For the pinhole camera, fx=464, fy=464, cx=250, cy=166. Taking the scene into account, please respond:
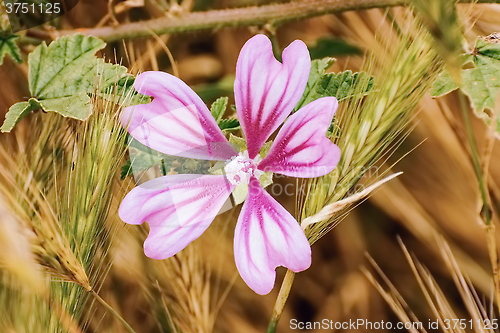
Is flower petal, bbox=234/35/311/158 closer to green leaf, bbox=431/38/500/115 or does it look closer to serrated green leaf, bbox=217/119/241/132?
serrated green leaf, bbox=217/119/241/132

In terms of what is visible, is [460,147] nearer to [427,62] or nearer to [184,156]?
[427,62]

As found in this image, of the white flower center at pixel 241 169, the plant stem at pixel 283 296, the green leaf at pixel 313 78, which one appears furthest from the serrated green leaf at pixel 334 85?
the plant stem at pixel 283 296

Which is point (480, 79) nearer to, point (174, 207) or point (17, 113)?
point (174, 207)

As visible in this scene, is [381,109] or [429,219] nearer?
[381,109]

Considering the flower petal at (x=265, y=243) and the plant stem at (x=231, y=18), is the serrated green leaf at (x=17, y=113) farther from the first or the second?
the flower petal at (x=265, y=243)

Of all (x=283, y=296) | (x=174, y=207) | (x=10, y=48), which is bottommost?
(x=283, y=296)

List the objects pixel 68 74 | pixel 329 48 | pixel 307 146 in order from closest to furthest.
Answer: pixel 307 146
pixel 68 74
pixel 329 48

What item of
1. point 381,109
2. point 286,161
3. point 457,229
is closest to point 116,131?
point 286,161

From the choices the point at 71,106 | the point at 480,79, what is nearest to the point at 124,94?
the point at 71,106
